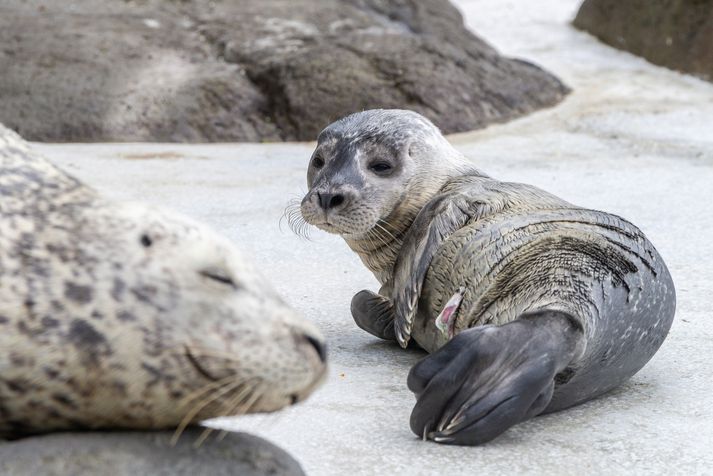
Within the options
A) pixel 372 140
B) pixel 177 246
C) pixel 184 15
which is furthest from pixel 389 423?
pixel 184 15

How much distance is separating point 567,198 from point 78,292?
5058mm

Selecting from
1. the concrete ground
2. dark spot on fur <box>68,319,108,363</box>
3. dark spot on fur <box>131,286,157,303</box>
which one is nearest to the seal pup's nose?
the concrete ground

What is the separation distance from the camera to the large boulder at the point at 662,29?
11242 mm

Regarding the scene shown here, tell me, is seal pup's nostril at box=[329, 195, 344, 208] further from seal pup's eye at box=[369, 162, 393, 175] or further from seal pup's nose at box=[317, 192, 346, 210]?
seal pup's eye at box=[369, 162, 393, 175]

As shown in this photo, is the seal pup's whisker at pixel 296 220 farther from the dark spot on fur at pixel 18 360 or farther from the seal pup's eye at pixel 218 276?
the dark spot on fur at pixel 18 360

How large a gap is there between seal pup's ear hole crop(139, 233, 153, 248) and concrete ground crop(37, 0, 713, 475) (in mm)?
410

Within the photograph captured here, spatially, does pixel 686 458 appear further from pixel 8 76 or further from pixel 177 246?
pixel 8 76

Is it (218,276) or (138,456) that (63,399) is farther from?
(218,276)

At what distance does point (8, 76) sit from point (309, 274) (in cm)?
488

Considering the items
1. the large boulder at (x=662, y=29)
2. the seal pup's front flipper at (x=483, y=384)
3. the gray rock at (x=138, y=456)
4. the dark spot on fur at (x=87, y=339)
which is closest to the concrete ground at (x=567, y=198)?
the seal pup's front flipper at (x=483, y=384)

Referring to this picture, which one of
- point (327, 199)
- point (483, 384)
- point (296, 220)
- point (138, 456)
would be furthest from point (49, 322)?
point (296, 220)

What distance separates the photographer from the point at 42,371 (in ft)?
8.06

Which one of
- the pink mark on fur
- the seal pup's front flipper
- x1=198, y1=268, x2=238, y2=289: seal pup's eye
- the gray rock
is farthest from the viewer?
the pink mark on fur

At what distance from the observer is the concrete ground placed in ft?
11.0
